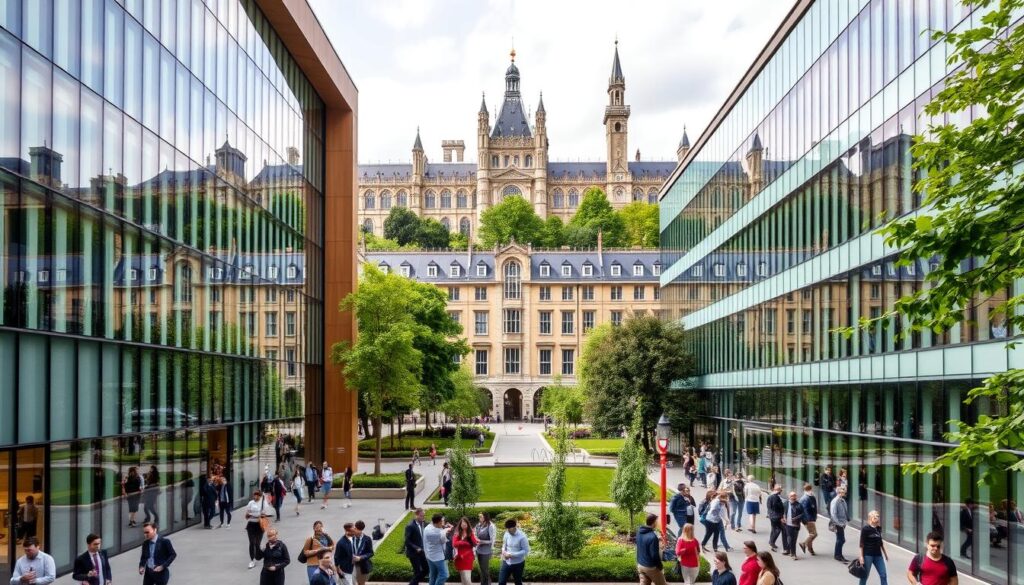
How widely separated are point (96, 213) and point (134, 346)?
3.53 meters

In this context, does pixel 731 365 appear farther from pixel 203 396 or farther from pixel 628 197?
pixel 628 197

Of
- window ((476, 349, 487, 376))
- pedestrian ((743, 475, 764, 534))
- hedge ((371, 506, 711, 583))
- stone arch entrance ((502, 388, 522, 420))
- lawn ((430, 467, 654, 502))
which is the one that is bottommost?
stone arch entrance ((502, 388, 522, 420))

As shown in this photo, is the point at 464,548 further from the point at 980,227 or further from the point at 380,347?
the point at 380,347

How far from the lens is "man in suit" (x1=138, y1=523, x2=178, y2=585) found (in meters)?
15.0

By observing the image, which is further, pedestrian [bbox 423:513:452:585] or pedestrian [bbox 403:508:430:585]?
pedestrian [bbox 403:508:430:585]

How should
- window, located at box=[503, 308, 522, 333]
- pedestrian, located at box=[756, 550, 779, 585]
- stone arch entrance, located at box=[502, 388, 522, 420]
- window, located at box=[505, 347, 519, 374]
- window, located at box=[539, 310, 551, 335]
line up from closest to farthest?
pedestrian, located at box=[756, 550, 779, 585] < window, located at box=[503, 308, 522, 333] < window, located at box=[539, 310, 551, 335] < window, located at box=[505, 347, 519, 374] < stone arch entrance, located at box=[502, 388, 522, 420]

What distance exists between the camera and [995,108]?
9.94 metres

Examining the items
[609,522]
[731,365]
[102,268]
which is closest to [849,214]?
[609,522]

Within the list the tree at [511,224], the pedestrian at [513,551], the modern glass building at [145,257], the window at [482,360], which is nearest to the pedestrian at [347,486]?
the modern glass building at [145,257]

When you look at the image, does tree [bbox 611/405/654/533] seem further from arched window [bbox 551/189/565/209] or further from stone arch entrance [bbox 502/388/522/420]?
arched window [bbox 551/189/565/209]

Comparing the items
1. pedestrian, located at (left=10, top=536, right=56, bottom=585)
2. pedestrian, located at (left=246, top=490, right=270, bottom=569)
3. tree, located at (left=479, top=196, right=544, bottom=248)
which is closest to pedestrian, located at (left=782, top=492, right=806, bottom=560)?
pedestrian, located at (left=246, top=490, right=270, bottom=569)

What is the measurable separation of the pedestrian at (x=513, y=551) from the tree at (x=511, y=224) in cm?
13055

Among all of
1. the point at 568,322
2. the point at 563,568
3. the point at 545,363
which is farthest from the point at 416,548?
the point at 545,363

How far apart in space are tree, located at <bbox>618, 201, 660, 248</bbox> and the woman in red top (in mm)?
128232
